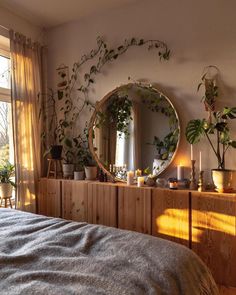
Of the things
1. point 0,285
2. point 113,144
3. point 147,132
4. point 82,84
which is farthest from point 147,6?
point 0,285

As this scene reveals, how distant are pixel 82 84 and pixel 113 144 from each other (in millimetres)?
780

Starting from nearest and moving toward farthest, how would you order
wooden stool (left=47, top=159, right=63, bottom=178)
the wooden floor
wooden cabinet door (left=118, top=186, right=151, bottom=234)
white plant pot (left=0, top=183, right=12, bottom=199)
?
1. the wooden floor
2. wooden cabinet door (left=118, top=186, right=151, bottom=234)
3. white plant pot (left=0, top=183, right=12, bottom=199)
4. wooden stool (left=47, top=159, right=63, bottom=178)

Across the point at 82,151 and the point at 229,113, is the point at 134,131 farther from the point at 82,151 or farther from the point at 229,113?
the point at 229,113

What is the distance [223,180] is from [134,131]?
94 centimetres

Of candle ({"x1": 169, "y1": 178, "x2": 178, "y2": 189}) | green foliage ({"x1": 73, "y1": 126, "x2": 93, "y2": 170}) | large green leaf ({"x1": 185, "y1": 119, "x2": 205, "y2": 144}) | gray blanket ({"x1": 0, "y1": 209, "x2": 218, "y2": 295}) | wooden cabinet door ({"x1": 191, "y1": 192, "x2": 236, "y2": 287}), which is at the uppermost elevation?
large green leaf ({"x1": 185, "y1": 119, "x2": 205, "y2": 144})

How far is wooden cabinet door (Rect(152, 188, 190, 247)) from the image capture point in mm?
2131

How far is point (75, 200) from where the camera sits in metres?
2.62

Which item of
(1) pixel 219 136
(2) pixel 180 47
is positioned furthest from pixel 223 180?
(2) pixel 180 47

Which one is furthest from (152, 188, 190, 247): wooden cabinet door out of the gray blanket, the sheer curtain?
the sheer curtain

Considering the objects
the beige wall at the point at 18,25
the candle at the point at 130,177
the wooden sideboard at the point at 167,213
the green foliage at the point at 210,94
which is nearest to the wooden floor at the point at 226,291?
the wooden sideboard at the point at 167,213

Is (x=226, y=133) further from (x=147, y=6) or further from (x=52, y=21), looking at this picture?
(x=52, y=21)

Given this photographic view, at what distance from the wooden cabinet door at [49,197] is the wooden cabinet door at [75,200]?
0.24ft

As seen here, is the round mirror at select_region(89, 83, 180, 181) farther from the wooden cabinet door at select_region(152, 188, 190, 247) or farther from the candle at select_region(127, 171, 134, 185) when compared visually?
the wooden cabinet door at select_region(152, 188, 190, 247)

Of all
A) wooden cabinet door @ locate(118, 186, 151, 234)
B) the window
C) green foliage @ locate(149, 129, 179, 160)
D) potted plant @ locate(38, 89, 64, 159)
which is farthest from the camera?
potted plant @ locate(38, 89, 64, 159)
